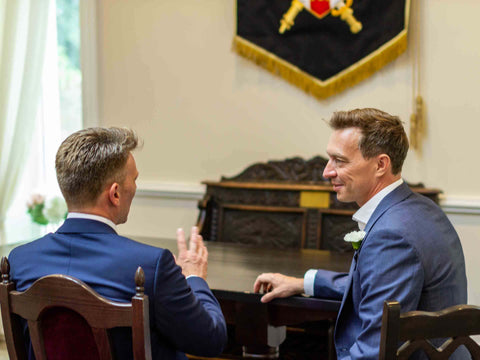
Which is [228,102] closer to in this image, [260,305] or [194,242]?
[260,305]

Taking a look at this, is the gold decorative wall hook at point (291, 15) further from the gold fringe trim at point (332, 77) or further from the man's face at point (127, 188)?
the man's face at point (127, 188)

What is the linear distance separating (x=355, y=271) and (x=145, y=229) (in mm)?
3339

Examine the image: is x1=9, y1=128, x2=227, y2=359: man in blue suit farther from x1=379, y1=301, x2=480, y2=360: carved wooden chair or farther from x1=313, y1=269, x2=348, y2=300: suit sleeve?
x1=313, y1=269, x2=348, y2=300: suit sleeve

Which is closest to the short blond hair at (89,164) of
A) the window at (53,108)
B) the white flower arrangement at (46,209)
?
the white flower arrangement at (46,209)

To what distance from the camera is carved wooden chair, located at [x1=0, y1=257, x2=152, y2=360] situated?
149 centimetres

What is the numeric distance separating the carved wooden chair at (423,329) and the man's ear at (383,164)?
0.69 m

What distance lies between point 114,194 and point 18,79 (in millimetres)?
3335

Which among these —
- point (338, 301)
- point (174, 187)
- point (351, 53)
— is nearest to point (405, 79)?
point (351, 53)

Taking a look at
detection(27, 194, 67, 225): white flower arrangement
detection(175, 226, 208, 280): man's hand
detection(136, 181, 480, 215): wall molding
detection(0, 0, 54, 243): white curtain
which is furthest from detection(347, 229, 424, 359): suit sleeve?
detection(0, 0, 54, 243): white curtain

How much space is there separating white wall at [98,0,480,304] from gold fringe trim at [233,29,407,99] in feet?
0.21

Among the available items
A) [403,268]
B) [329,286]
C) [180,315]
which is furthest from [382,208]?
[180,315]

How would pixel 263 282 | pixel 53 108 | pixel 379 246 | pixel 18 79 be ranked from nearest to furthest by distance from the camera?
pixel 379 246 → pixel 263 282 → pixel 18 79 → pixel 53 108

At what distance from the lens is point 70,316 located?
1572 mm

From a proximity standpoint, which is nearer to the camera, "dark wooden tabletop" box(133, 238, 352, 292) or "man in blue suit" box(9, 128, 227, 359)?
"man in blue suit" box(9, 128, 227, 359)
